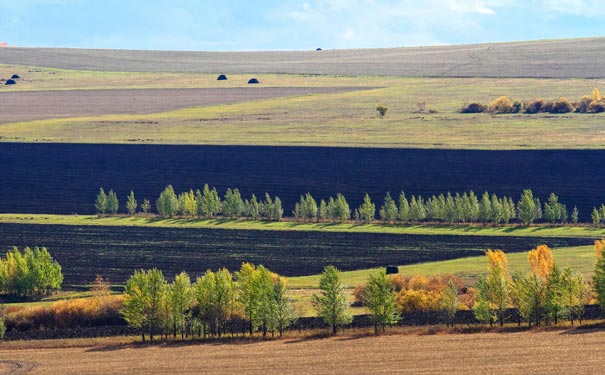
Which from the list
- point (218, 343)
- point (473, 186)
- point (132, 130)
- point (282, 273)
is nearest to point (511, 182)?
point (473, 186)

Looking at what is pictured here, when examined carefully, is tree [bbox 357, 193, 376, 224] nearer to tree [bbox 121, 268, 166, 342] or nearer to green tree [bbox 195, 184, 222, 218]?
green tree [bbox 195, 184, 222, 218]

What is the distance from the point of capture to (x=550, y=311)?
3083 inches

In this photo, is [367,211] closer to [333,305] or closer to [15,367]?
[333,305]

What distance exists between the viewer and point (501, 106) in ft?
616

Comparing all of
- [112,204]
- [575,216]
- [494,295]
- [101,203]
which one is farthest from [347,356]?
[101,203]

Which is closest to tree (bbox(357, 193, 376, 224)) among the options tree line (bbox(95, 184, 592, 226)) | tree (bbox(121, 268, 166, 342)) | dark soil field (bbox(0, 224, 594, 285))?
tree line (bbox(95, 184, 592, 226))

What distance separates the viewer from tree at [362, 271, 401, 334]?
7854 cm

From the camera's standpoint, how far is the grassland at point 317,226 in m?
117

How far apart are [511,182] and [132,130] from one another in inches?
2270

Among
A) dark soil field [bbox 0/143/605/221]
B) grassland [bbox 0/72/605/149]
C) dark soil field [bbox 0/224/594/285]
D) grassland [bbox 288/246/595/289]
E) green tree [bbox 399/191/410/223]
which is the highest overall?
grassland [bbox 0/72/605/149]

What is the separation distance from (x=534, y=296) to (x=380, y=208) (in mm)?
53832

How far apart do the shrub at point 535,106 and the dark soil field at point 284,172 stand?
40835 mm

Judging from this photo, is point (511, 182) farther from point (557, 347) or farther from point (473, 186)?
point (557, 347)

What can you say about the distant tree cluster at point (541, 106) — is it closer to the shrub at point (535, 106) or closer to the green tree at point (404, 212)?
the shrub at point (535, 106)
